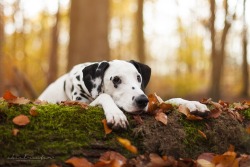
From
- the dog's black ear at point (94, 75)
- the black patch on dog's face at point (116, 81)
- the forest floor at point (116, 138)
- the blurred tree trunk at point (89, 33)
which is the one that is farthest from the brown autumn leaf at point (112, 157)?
the blurred tree trunk at point (89, 33)

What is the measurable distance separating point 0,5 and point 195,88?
12.3 metres

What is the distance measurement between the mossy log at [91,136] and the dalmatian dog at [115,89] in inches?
5.0

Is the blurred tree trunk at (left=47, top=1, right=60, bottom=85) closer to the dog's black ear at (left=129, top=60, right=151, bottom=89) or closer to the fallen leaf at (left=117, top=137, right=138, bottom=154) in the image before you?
the dog's black ear at (left=129, top=60, right=151, bottom=89)

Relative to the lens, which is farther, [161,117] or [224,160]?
Answer: [161,117]

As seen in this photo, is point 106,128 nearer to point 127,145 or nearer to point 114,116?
point 114,116

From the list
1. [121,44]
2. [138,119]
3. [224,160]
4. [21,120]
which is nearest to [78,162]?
[21,120]

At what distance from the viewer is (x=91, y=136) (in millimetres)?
3203

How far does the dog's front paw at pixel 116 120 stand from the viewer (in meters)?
3.27

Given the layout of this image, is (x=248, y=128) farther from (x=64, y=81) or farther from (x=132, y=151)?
(x=64, y=81)

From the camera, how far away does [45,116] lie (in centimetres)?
333

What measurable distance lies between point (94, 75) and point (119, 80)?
14.8 inches

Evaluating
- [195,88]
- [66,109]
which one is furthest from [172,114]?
[195,88]

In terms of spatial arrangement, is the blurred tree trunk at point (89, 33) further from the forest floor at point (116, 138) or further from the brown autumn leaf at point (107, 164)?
the brown autumn leaf at point (107, 164)

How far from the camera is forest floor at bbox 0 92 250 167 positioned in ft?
9.77
